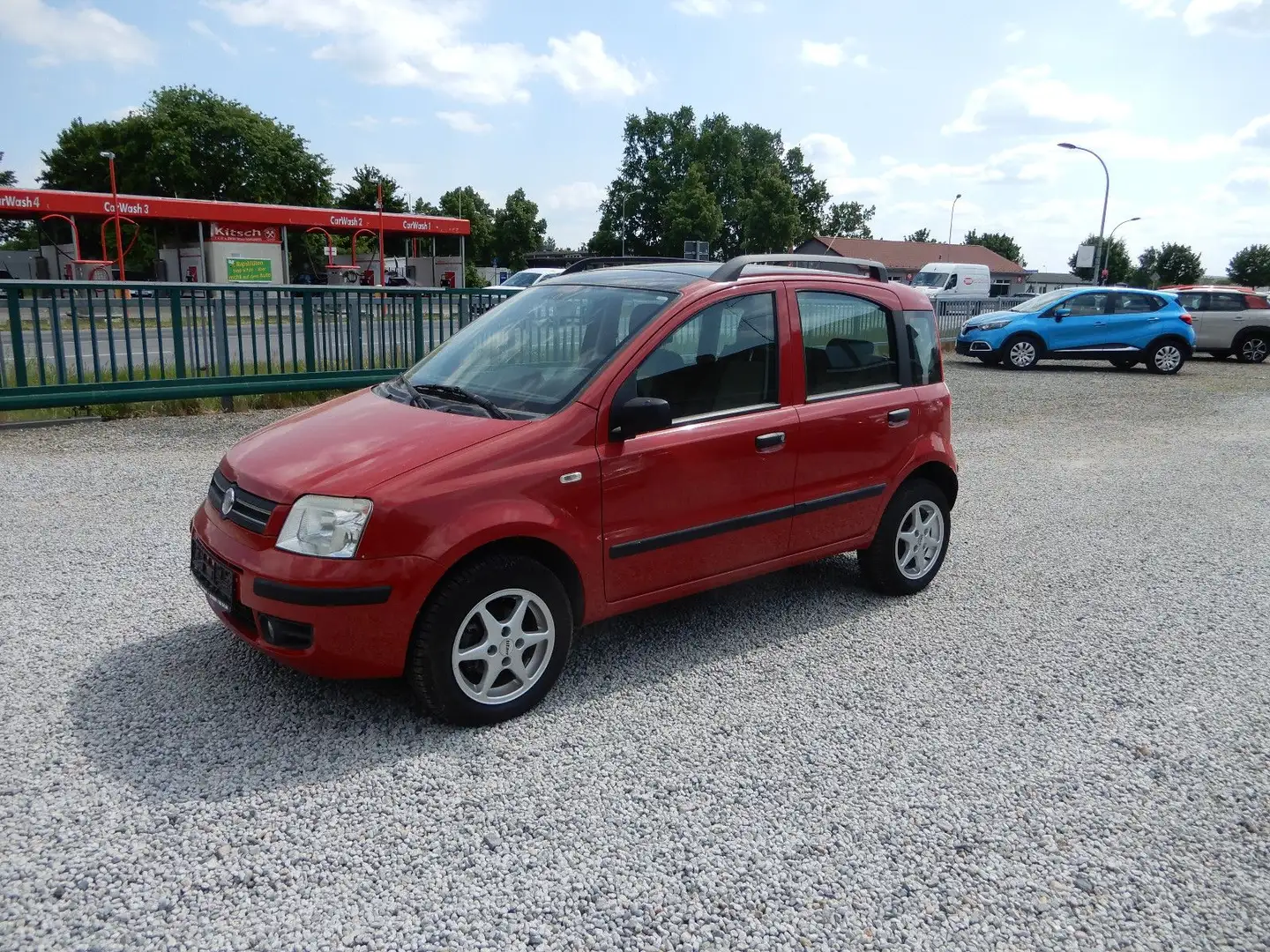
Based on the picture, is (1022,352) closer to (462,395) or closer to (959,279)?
(462,395)

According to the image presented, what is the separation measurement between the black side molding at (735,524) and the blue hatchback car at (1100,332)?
15245 millimetres

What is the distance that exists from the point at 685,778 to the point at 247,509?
1.90m

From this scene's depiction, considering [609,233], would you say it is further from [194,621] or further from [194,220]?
[194,621]

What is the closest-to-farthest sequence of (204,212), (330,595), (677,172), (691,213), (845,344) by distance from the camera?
1. (330,595)
2. (845,344)
3. (204,212)
4. (691,213)
5. (677,172)

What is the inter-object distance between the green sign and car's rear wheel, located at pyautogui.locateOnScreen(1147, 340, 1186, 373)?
91.9ft

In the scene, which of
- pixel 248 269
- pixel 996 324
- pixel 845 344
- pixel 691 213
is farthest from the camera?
pixel 691 213

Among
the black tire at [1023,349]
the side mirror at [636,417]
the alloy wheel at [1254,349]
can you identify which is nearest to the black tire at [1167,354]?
the black tire at [1023,349]

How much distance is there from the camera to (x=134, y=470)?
7.62 metres

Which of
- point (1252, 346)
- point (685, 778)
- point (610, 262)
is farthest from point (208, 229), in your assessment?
point (685, 778)

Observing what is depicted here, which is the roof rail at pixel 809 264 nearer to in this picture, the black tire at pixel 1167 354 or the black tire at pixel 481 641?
the black tire at pixel 481 641

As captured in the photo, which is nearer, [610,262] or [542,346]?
[542,346]

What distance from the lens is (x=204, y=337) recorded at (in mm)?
9734

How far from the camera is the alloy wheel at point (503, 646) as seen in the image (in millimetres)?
3510

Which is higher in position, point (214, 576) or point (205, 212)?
point (205, 212)
